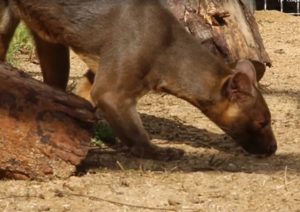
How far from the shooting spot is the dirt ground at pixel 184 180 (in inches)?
167

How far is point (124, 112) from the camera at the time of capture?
5211mm

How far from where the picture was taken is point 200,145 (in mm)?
5707

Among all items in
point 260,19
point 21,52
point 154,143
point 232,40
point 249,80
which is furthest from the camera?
point 260,19

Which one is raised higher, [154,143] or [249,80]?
[249,80]

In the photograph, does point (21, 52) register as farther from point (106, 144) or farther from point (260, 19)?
point (260, 19)

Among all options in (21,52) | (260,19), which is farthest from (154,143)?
(260,19)

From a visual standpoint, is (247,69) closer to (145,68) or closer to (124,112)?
(145,68)

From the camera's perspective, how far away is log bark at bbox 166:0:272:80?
263 inches

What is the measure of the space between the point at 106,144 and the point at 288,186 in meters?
1.44

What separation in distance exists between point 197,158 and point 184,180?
2.10 feet

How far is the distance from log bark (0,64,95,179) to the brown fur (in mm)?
618

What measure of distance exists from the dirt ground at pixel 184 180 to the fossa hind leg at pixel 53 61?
73 cm

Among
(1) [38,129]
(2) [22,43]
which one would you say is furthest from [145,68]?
(2) [22,43]

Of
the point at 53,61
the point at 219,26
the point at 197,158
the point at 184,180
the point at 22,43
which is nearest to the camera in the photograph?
the point at 184,180
